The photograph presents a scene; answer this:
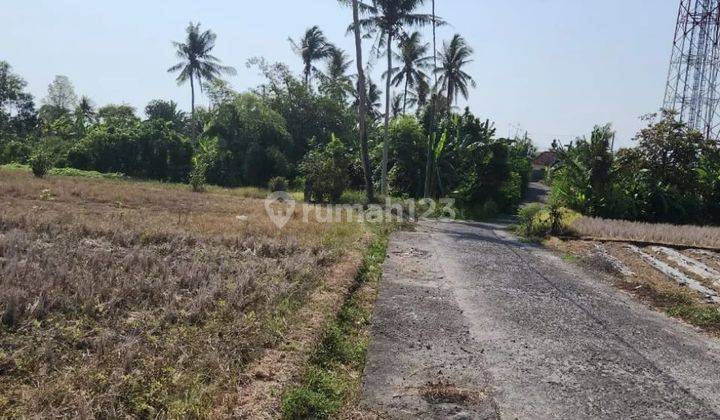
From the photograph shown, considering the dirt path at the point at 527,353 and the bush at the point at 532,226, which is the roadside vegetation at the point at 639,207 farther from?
the dirt path at the point at 527,353

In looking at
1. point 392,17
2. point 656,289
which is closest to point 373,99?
point 392,17

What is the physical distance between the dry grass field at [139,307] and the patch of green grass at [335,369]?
0.41m

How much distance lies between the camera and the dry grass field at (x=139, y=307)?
3314 mm

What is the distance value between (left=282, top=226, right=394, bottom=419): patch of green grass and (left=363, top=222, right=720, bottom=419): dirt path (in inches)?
5.7

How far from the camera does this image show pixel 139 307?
199 inches

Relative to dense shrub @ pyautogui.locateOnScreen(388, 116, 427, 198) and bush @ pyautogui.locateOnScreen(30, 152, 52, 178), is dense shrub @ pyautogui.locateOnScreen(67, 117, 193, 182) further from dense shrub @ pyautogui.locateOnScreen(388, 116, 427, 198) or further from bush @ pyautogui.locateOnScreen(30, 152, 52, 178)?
dense shrub @ pyautogui.locateOnScreen(388, 116, 427, 198)

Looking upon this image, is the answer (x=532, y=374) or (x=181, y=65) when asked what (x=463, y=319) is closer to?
(x=532, y=374)

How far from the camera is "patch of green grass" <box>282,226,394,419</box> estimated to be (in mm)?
3566

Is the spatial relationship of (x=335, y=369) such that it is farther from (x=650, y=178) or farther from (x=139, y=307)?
(x=650, y=178)

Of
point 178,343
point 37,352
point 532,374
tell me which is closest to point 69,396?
point 37,352

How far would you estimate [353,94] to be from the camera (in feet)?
124

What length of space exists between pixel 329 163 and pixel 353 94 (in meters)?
18.3

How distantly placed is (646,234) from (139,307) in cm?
1225

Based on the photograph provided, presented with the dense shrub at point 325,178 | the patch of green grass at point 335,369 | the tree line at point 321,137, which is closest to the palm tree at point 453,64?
the tree line at point 321,137
